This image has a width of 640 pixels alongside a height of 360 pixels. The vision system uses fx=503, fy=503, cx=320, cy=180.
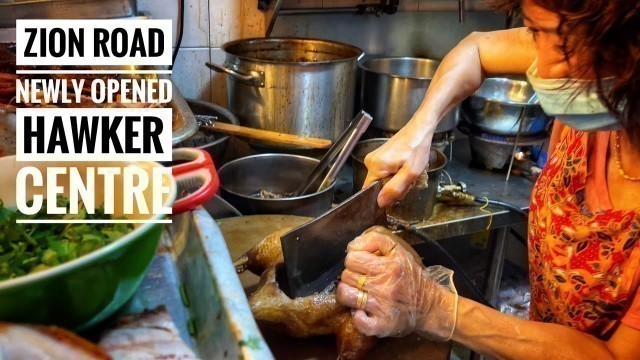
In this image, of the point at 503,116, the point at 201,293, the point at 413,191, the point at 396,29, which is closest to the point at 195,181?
the point at 201,293

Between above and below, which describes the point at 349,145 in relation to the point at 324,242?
above

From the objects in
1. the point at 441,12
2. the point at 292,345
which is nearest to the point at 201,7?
the point at 441,12

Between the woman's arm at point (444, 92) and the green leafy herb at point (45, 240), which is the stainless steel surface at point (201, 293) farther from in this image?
the woman's arm at point (444, 92)

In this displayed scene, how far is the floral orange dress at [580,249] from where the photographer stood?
3.51 feet

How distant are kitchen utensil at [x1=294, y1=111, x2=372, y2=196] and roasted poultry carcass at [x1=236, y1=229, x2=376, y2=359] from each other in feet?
1.91

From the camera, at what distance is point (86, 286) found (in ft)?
1.94

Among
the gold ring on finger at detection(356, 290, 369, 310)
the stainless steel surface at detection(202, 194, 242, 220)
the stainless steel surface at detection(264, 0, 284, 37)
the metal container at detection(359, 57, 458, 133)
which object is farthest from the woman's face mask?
the stainless steel surface at detection(264, 0, 284, 37)

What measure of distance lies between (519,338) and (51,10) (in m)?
1.79

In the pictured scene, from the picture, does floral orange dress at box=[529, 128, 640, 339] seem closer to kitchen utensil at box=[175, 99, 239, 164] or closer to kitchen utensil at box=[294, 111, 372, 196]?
kitchen utensil at box=[294, 111, 372, 196]

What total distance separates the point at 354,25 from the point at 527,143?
100cm

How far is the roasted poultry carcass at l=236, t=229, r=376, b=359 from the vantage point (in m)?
1.00

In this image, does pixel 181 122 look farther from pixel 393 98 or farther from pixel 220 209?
pixel 393 98

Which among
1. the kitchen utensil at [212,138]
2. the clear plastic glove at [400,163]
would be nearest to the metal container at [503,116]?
the clear plastic glove at [400,163]

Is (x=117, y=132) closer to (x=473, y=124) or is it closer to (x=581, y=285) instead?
(x=581, y=285)
